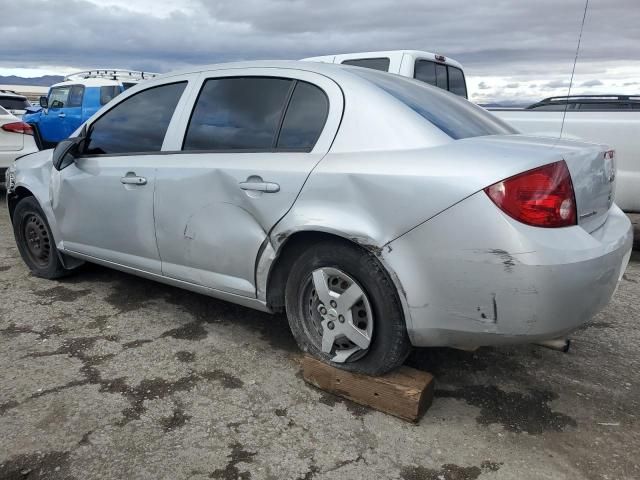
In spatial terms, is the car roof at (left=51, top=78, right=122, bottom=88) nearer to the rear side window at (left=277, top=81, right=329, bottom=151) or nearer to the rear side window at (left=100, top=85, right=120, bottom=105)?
the rear side window at (left=100, top=85, right=120, bottom=105)

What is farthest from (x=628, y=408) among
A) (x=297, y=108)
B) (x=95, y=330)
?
(x=95, y=330)

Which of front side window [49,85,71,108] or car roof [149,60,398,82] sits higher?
car roof [149,60,398,82]

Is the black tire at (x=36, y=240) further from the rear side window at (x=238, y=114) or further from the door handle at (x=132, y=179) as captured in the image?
the rear side window at (x=238, y=114)

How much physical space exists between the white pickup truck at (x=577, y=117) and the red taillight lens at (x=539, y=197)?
252 cm

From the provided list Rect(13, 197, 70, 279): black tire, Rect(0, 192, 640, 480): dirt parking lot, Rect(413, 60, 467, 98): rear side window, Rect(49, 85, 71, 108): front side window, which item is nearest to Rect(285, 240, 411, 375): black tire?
Rect(0, 192, 640, 480): dirt parking lot

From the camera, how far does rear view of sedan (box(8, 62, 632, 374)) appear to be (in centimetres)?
231

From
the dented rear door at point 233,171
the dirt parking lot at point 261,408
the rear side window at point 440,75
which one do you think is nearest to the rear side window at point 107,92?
the rear side window at point 440,75

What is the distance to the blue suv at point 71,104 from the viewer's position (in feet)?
41.2

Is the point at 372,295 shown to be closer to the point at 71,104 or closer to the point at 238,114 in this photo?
the point at 238,114

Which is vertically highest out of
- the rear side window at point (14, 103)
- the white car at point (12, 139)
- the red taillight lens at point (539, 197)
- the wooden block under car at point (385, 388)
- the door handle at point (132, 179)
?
the red taillight lens at point (539, 197)

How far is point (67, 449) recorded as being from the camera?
95.7 inches

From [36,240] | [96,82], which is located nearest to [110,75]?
[96,82]

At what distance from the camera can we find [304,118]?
297 centimetres

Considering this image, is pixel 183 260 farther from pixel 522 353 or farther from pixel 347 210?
pixel 522 353
